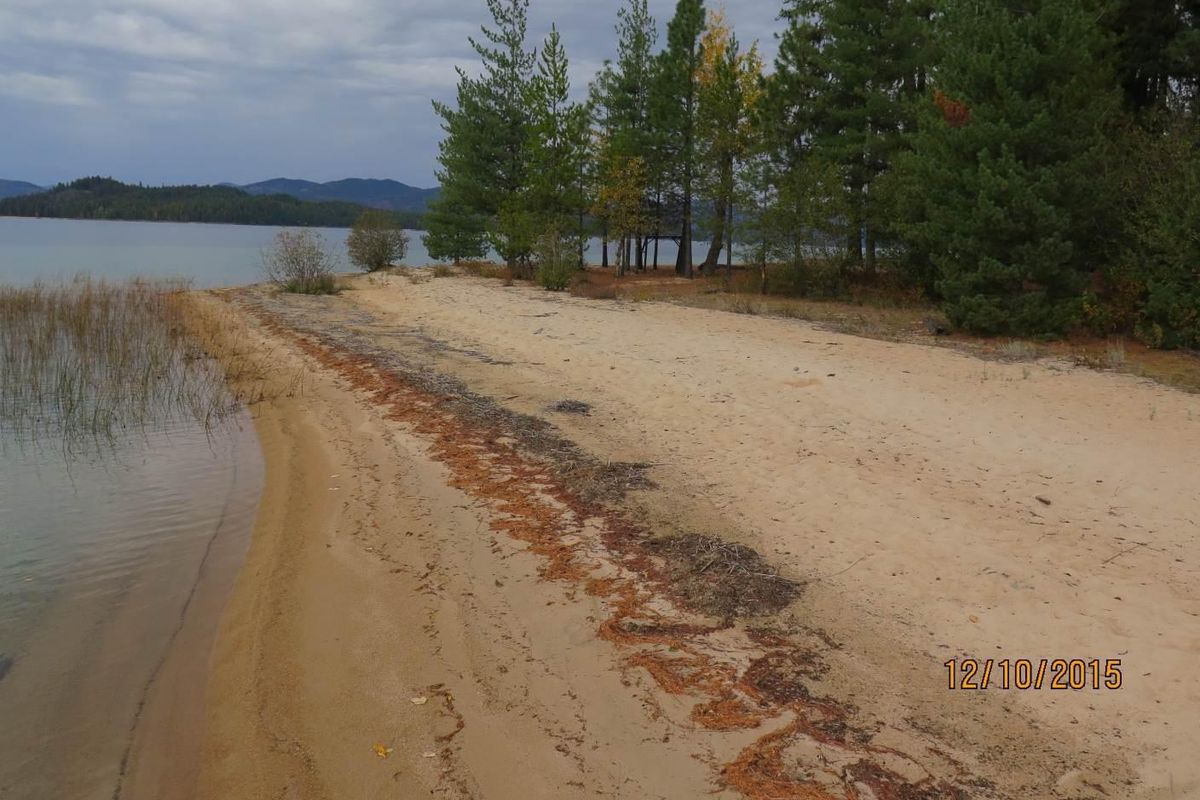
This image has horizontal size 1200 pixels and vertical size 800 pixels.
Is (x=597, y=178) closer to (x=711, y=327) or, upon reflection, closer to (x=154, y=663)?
(x=711, y=327)

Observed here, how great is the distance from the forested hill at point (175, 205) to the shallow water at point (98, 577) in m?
101

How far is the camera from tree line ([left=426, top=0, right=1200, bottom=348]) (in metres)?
13.6

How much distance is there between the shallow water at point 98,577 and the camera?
3.72 meters

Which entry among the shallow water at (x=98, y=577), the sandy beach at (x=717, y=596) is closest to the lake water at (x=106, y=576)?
the shallow water at (x=98, y=577)

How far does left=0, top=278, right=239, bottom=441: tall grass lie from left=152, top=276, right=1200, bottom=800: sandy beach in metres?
2.00

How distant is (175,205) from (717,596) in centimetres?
12552

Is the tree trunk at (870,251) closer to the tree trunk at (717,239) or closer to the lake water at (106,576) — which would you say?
the tree trunk at (717,239)

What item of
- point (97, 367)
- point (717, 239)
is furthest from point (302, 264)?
point (717, 239)

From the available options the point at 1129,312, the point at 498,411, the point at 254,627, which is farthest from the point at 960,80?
the point at 254,627

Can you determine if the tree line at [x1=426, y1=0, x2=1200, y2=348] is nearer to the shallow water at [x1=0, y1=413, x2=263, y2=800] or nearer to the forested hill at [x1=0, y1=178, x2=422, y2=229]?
the shallow water at [x1=0, y1=413, x2=263, y2=800]

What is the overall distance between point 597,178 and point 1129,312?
68.7 ft

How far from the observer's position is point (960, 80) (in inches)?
576

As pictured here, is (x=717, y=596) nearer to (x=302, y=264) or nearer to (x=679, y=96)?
(x=302, y=264)

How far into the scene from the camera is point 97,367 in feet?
43.2
